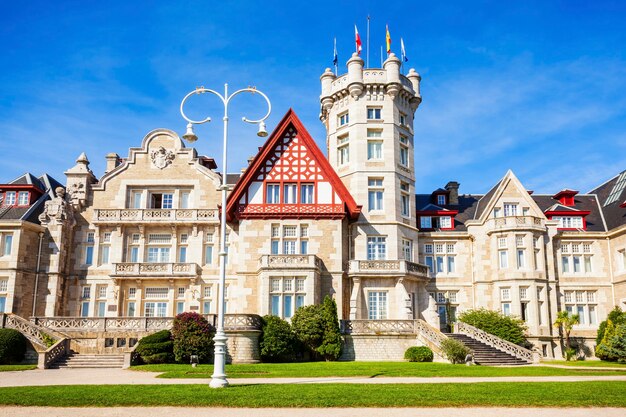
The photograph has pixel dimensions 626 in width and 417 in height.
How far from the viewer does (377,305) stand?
3553cm

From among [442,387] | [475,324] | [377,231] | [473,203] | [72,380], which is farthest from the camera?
[473,203]

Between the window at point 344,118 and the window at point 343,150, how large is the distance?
1.01 meters

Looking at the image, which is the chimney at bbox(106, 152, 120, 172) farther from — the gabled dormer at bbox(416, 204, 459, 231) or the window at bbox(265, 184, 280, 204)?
the gabled dormer at bbox(416, 204, 459, 231)

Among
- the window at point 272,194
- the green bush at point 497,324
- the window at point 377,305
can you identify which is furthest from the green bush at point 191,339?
the green bush at point 497,324

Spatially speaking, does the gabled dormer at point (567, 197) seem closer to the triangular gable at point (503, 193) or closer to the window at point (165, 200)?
the triangular gable at point (503, 193)

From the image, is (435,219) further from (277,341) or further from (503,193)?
(277,341)

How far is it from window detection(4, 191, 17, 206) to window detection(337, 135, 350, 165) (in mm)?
22208

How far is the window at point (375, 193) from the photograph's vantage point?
37.7 meters

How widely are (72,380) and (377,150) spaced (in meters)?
24.9

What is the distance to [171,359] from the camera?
27.9 metres

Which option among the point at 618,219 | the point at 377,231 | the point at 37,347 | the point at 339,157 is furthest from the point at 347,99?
the point at 37,347

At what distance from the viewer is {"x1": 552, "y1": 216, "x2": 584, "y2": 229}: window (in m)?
41.1

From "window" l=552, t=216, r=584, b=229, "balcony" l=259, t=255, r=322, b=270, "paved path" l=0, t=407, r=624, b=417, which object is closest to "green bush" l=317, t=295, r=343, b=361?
"balcony" l=259, t=255, r=322, b=270

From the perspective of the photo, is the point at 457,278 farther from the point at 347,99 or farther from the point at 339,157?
the point at 347,99
